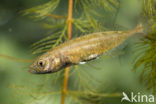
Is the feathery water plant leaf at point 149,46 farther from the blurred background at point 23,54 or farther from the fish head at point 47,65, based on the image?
the blurred background at point 23,54

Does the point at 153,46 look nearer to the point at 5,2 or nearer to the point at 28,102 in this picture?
the point at 28,102

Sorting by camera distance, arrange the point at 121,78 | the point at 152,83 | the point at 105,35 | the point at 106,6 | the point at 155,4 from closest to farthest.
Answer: the point at 105,35 → the point at 155,4 → the point at 106,6 → the point at 152,83 → the point at 121,78

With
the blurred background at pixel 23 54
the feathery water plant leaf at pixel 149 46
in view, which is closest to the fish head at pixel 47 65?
the feathery water plant leaf at pixel 149 46

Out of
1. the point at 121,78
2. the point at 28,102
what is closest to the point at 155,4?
the point at 28,102

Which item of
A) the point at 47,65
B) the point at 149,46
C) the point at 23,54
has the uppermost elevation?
the point at 23,54

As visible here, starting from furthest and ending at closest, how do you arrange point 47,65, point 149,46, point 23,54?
point 23,54 → point 149,46 → point 47,65

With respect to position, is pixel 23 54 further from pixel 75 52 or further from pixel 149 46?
pixel 75 52

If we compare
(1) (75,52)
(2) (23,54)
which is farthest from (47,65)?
(2) (23,54)

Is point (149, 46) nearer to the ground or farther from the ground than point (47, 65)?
farther from the ground
